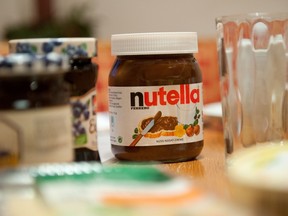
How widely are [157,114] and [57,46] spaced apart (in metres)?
0.16

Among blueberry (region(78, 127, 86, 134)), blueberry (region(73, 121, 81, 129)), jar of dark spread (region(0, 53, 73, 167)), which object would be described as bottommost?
blueberry (region(78, 127, 86, 134))

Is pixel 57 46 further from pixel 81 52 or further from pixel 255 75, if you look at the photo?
pixel 255 75

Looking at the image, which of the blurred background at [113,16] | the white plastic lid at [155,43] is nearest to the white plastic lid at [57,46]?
the white plastic lid at [155,43]

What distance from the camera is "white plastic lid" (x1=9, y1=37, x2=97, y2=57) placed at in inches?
22.3

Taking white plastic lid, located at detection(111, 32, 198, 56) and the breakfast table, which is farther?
white plastic lid, located at detection(111, 32, 198, 56)

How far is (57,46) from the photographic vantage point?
568mm

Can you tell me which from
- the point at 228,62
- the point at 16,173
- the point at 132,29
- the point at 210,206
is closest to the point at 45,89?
the point at 16,173

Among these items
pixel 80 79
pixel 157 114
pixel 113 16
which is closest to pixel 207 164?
pixel 157 114

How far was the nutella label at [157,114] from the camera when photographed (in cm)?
68

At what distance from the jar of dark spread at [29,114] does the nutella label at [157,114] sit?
8.6 inches

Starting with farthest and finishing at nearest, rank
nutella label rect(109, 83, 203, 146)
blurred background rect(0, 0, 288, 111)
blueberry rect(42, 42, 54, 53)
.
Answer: blurred background rect(0, 0, 288, 111) < nutella label rect(109, 83, 203, 146) < blueberry rect(42, 42, 54, 53)

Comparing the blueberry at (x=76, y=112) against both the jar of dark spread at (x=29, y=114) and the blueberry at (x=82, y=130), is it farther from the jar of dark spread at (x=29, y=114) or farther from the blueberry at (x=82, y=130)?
the jar of dark spread at (x=29, y=114)

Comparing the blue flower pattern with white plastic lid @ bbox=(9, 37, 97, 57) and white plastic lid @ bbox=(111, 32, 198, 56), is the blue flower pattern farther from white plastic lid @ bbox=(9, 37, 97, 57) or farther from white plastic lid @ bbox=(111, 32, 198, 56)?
white plastic lid @ bbox=(111, 32, 198, 56)

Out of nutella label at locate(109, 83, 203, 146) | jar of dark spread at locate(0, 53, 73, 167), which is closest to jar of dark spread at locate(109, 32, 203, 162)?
nutella label at locate(109, 83, 203, 146)
